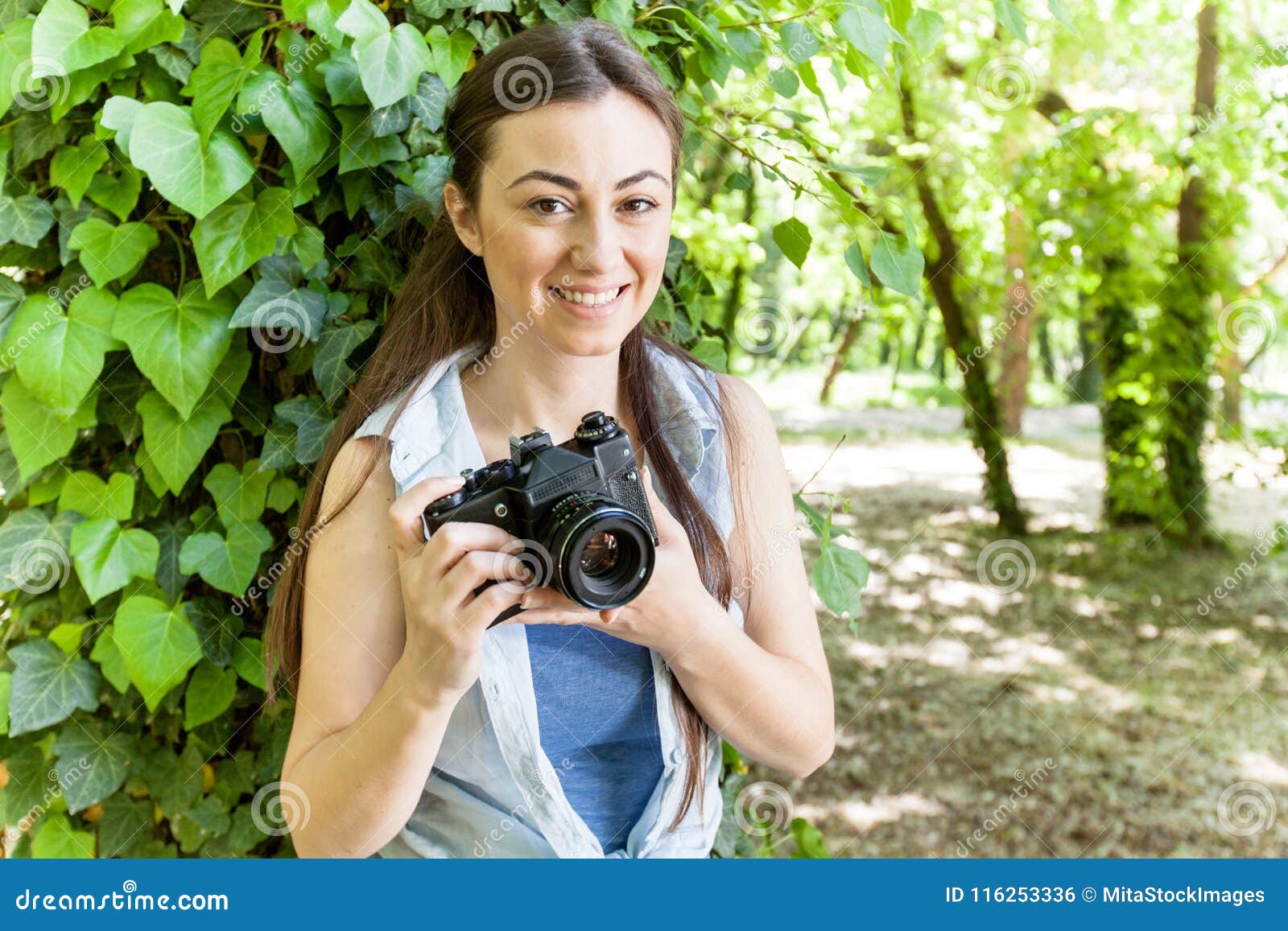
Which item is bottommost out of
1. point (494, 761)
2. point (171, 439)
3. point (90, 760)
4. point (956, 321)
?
point (956, 321)

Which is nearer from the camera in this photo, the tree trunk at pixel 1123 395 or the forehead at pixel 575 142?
the forehead at pixel 575 142

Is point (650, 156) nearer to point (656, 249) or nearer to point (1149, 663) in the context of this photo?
point (656, 249)

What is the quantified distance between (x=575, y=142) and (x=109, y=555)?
3.07 feet

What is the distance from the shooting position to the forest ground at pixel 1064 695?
4.21 meters

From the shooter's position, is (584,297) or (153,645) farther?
(153,645)

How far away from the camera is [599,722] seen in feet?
5.01

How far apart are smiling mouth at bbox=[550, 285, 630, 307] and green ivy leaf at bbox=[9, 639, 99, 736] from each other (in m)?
0.98

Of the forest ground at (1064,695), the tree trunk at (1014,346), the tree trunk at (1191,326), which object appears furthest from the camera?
the tree trunk at (1014,346)

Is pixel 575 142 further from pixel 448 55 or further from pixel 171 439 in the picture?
pixel 171 439

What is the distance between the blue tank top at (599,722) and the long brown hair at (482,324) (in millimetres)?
61

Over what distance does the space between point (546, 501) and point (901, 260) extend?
0.85 metres

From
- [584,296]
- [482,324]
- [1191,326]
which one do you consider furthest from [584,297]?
[1191,326]

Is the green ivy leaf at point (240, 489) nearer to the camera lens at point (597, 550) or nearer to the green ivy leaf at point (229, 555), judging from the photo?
the green ivy leaf at point (229, 555)

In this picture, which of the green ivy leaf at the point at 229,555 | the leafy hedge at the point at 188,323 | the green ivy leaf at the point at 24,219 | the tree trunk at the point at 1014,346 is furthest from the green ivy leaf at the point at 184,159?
the tree trunk at the point at 1014,346
